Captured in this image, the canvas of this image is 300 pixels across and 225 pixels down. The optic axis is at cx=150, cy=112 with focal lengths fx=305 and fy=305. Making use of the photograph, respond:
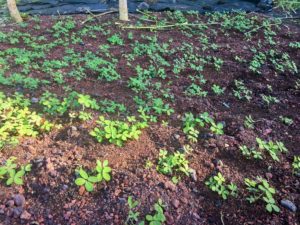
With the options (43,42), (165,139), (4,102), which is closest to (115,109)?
(165,139)

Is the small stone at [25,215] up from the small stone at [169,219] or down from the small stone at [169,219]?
up

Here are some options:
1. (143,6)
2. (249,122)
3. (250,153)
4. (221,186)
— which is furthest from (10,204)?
Result: (143,6)

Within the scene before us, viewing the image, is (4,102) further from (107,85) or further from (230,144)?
(230,144)

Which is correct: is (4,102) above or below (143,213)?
above

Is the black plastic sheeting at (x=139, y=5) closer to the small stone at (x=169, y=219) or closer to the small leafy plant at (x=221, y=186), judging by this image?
the small leafy plant at (x=221, y=186)

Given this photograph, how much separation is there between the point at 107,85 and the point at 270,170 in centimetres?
244

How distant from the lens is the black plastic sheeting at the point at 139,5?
789 centimetres

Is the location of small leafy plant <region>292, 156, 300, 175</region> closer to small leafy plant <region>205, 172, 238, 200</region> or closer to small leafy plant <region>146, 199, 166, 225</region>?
small leafy plant <region>205, 172, 238, 200</region>

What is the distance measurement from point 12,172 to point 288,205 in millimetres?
2227

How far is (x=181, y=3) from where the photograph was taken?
8531 mm

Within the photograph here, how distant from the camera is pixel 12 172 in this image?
2324 mm

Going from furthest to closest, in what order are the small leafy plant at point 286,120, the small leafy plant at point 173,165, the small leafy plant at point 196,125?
the small leafy plant at point 286,120 → the small leafy plant at point 196,125 → the small leafy plant at point 173,165

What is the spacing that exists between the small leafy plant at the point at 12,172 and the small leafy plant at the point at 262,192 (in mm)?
1810

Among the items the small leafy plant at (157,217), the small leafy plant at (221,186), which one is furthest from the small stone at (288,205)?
the small leafy plant at (157,217)
